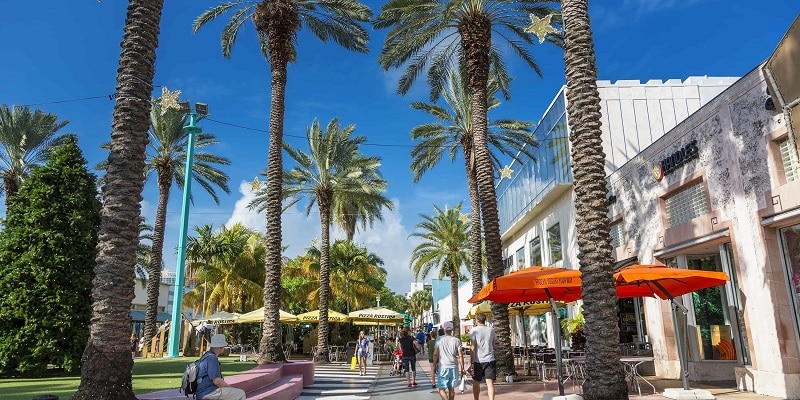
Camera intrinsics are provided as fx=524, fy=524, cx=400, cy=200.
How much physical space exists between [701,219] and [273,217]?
1196 centimetres

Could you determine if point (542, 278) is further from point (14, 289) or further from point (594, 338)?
point (14, 289)

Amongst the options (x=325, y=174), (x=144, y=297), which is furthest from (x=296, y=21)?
(x=144, y=297)

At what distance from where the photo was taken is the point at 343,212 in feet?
128

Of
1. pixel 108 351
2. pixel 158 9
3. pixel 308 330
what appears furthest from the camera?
pixel 308 330

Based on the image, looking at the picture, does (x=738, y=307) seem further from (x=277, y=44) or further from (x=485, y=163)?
(x=277, y=44)

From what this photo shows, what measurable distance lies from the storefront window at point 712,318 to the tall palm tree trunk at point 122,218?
13093 millimetres

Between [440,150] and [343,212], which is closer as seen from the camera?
[440,150]

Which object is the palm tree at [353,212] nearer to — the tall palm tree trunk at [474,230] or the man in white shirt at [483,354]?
the tall palm tree trunk at [474,230]

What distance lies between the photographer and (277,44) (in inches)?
696

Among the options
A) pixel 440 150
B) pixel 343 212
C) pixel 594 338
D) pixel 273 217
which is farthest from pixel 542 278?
pixel 343 212

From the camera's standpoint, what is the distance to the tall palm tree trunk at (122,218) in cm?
668

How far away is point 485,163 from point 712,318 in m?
7.46

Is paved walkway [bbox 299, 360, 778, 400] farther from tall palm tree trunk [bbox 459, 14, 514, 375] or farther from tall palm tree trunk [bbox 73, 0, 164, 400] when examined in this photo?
tall palm tree trunk [bbox 73, 0, 164, 400]

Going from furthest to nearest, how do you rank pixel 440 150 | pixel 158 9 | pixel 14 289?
pixel 440 150 → pixel 14 289 → pixel 158 9
